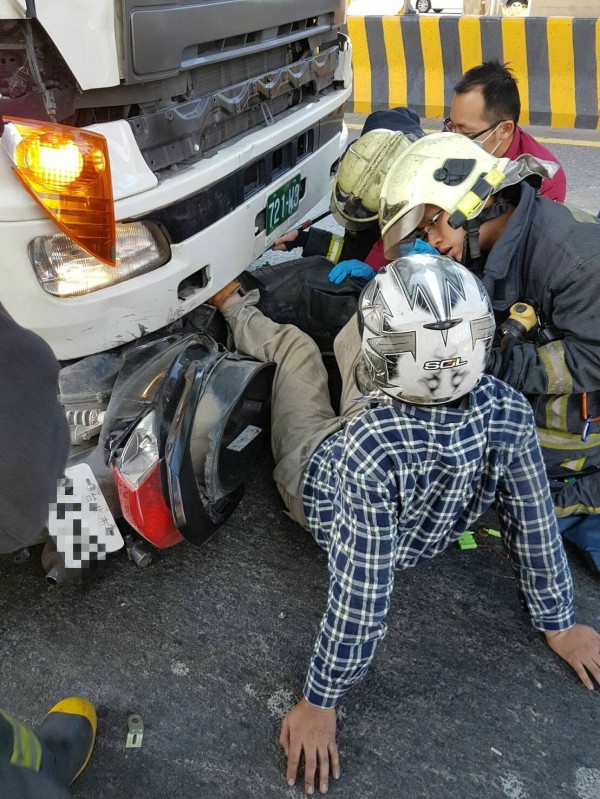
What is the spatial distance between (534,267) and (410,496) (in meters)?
1.01

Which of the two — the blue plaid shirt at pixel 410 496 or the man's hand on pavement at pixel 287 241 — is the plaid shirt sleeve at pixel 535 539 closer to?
the blue plaid shirt at pixel 410 496

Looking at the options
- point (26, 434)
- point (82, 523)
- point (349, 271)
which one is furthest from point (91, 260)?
point (349, 271)

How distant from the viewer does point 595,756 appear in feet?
5.80

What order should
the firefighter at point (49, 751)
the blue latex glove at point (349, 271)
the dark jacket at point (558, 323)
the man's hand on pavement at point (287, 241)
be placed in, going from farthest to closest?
the man's hand on pavement at point (287, 241)
the blue latex glove at point (349, 271)
the dark jacket at point (558, 323)
the firefighter at point (49, 751)

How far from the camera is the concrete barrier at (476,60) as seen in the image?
21.9ft

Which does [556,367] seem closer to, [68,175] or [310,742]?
[310,742]

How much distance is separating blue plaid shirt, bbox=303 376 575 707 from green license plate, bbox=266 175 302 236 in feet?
3.96

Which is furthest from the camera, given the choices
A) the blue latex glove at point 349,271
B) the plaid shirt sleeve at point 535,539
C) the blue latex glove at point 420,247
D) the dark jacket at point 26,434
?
the blue latex glove at point 349,271

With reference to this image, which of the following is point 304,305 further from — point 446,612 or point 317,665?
point 317,665

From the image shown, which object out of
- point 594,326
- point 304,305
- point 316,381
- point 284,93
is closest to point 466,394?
point 594,326

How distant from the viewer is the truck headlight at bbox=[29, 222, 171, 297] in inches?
73.9

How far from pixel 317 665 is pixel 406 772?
348 millimetres

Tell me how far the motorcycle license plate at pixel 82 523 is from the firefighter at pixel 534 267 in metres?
1.27

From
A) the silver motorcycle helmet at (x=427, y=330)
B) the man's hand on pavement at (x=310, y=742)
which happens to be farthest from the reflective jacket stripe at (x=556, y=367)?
the man's hand on pavement at (x=310, y=742)
